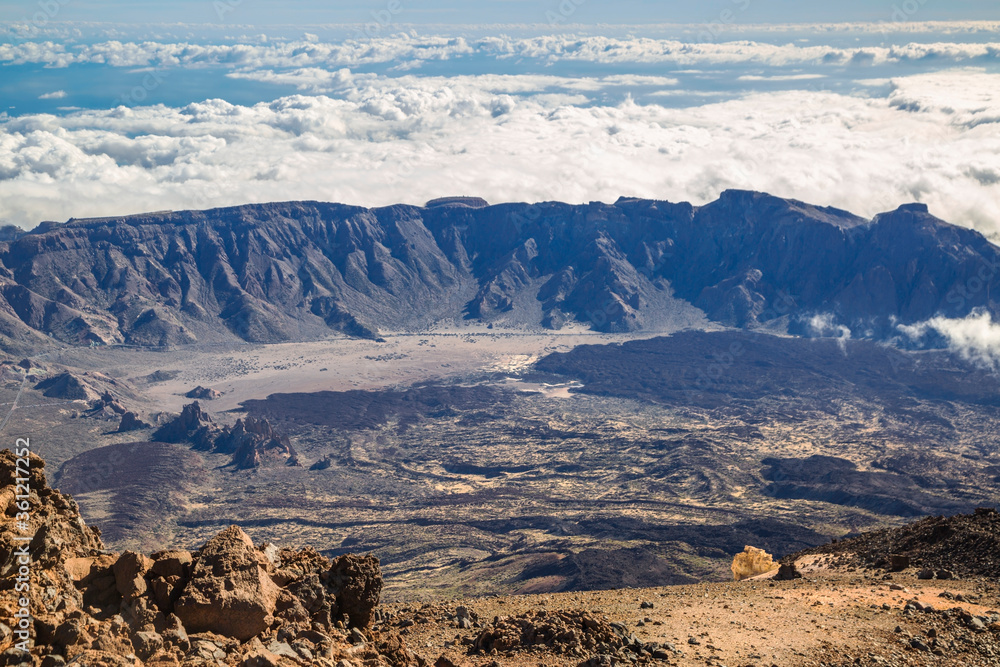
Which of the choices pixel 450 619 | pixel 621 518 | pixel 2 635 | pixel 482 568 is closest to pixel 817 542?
pixel 621 518

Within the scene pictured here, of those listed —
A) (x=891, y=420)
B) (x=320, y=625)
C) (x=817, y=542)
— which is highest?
(x=320, y=625)

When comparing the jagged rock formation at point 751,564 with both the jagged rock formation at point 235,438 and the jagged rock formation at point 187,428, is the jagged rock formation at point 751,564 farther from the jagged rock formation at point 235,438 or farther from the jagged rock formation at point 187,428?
the jagged rock formation at point 187,428

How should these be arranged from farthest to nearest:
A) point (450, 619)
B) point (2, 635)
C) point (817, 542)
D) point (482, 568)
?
point (817, 542) < point (482, 568) < point (450, 619) < point (2, 635)

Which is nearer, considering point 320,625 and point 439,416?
point 320,625

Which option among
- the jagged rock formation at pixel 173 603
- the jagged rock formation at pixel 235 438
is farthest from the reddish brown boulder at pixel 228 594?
the jagged rock formation at pixel 235 438

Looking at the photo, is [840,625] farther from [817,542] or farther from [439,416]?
[439,416]

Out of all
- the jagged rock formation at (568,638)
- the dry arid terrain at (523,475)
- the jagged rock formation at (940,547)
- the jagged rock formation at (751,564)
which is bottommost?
the dry arid terrain at (523,475)

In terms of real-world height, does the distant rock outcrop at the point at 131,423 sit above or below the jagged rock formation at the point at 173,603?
below
